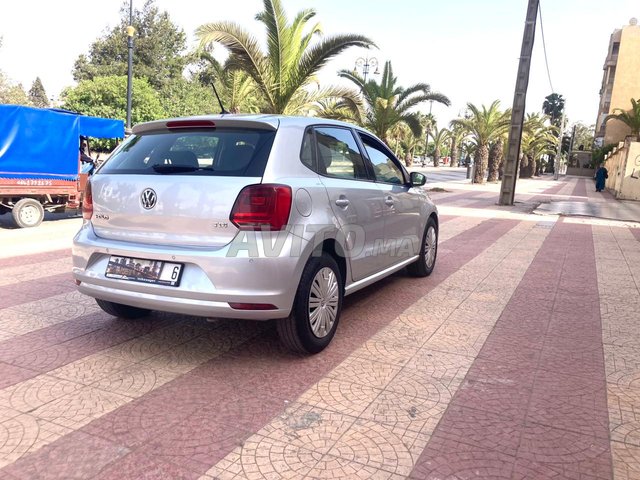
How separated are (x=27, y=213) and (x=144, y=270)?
7.91 metres

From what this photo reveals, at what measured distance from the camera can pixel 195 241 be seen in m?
3.34

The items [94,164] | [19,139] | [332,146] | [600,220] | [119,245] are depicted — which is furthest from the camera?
[600,220]

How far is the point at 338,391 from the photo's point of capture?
326 cm

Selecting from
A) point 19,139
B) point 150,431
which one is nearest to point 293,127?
point 150,431

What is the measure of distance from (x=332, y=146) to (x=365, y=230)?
0.76 m

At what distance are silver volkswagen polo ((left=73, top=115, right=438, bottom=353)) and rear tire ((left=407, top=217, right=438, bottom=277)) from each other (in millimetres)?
2086

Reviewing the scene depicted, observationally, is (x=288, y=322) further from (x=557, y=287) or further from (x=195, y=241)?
(x=557, y=287)

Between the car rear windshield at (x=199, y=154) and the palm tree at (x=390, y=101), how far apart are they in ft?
61.4

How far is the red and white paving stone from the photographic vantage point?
2.52 m

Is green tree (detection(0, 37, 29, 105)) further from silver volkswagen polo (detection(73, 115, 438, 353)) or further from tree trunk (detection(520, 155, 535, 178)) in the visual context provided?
tree trunk (detection(520, 155, 535, 178))

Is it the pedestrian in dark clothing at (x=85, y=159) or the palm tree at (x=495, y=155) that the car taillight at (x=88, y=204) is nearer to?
the pedestrian in dark clothing at (x=85, y=159)

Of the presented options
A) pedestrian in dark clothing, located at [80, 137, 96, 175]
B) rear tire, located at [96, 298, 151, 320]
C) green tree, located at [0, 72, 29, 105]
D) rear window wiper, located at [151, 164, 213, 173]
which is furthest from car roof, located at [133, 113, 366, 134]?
green tree, located at [0, 72, 29, 105]

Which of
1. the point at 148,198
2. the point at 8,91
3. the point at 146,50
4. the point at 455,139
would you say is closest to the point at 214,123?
the point at 148,198

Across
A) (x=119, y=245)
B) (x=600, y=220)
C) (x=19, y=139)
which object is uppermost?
(x=19, y=139)
